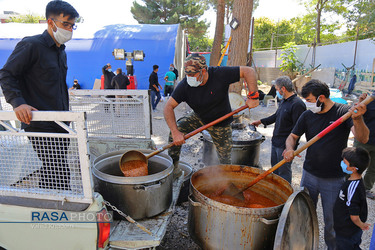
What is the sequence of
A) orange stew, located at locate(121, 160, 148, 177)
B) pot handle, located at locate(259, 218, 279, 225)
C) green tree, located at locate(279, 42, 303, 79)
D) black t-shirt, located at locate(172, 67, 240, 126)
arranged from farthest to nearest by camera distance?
green tree, located at locate(279, 42, 303, 79) < black t-shirt, located at locate(172, 67, 240, 126) < orange stew, located at locate(121, 160, 148, 177) < pot handle, located at locate(259, 218, 279, 225)

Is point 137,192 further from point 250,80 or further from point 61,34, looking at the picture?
point 250,80

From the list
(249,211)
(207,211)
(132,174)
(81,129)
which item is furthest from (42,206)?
(249,211)

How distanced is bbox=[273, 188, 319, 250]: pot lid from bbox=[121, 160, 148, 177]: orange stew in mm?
1539

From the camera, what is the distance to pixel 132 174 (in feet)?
9.11

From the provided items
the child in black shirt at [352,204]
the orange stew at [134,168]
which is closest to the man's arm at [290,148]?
the child in black shirt at [352,204]

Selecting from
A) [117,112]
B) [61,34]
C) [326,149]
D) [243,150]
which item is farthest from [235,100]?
[61,34]

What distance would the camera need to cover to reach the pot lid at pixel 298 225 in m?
1.96

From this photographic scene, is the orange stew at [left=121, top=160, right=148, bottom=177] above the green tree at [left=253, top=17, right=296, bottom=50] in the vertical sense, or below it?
below

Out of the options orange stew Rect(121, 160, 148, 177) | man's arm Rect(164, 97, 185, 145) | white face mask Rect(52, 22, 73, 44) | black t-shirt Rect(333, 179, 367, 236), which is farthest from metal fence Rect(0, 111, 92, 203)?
black t-shirt Rect(333, 179, 367, 236)

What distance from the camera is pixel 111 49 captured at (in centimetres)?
1474

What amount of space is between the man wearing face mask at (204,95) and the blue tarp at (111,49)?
1152cm

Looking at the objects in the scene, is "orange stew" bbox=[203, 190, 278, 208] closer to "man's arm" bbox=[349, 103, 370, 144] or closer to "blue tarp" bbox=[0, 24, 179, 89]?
"man's arm" bbox=[349, 103, 370, 144]

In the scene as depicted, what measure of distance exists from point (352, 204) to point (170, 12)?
96.0ft

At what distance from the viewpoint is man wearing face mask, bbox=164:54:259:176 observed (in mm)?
2992
